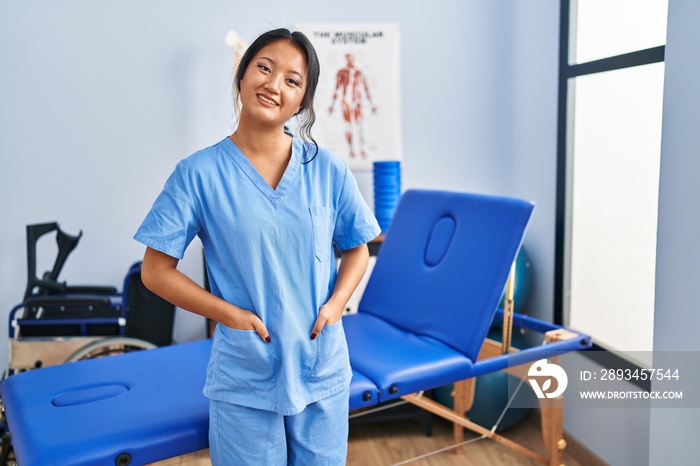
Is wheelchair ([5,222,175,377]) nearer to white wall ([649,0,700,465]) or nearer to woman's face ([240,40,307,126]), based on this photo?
woman's face ([240,40,307,126])

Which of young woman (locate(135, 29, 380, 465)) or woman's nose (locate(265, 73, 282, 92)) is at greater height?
woman's nose (locate(265, 73, 282, 92))

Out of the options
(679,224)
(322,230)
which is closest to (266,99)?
(322,230)

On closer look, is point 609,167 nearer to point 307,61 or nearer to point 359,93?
point 359,93

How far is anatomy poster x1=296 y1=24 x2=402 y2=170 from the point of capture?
2992 mm

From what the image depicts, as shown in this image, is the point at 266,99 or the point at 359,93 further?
the point at 359,93

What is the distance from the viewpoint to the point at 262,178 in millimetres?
1356

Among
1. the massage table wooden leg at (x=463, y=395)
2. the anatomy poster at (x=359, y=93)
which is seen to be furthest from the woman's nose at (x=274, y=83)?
the anatomy poster at (x=359, y=93)

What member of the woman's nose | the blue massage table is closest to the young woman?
the woman's nose

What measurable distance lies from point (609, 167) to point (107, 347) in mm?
1887

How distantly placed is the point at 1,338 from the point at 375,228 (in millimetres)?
2036

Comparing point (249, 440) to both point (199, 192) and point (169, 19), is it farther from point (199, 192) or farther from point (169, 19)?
point (169, 19)

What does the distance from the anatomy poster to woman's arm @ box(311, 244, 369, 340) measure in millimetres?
1528

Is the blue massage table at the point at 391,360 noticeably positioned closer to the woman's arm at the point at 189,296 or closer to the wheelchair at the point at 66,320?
the woman's arm at the point at 189,296

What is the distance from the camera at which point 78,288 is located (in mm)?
2621
